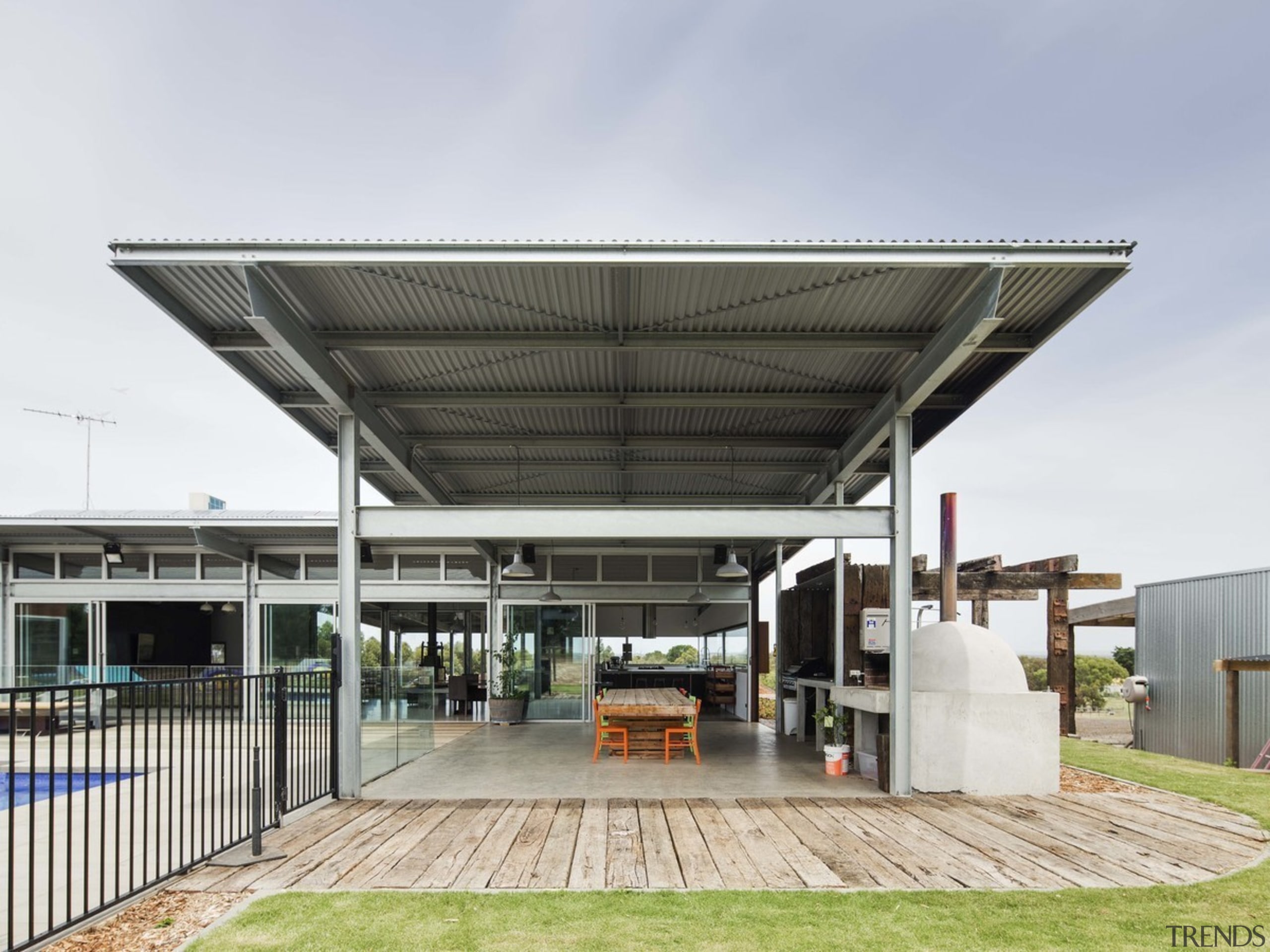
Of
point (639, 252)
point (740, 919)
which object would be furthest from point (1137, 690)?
point (740, 919)

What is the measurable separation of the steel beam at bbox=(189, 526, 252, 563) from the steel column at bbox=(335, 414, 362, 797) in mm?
6685

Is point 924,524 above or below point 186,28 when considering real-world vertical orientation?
below

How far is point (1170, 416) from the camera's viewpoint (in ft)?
58.9

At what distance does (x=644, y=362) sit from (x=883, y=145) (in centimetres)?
772

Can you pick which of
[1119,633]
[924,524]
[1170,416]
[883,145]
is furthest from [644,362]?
[1119,633]

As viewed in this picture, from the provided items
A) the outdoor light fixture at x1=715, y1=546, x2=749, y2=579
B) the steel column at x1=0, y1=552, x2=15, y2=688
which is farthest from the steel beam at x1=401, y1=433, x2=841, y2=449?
the steel column at x1=0, y1=552, x2=15, y2=688

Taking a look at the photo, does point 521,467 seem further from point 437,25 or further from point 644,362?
point 437,25

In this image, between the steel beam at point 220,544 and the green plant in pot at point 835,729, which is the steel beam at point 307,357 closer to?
the steel beam at point 220,544

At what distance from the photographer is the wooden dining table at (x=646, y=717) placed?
33.1ft

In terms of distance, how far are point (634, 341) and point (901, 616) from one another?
3.54 m

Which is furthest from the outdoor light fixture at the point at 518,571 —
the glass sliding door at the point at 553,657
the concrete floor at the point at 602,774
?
the glass sliding door at the point at 553,657

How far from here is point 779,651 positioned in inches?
581

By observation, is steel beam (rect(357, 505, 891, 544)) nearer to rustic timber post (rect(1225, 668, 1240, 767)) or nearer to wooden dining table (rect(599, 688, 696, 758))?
wooden dining table (rect(599, 688, 696, 758))

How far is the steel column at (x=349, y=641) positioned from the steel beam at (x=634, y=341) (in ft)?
4.12
